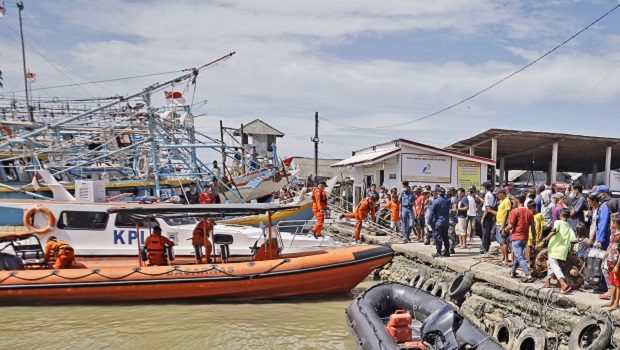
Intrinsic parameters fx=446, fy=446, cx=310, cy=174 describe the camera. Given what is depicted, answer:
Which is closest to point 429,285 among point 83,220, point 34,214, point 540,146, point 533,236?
point 533,236

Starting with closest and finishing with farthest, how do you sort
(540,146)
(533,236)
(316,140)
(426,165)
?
(533,236)
(426,165)
(540,146)
(316,140)

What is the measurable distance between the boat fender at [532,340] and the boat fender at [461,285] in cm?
174

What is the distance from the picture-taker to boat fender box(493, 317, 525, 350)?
6082 mm

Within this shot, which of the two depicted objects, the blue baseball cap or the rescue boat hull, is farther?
the rescue boat hull

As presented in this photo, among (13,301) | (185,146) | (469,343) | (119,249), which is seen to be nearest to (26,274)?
(13,301)

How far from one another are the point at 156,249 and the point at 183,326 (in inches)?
74.5

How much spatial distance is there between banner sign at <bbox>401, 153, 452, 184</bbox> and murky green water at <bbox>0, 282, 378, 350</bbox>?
8.70m

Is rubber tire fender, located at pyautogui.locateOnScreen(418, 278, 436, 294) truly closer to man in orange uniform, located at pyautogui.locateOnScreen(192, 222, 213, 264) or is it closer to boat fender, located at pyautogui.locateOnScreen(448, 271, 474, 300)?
boat fender, located at pyautogui.locateOnScreen(448, 271, 474, 300)

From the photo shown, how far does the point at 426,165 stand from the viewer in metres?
16.9

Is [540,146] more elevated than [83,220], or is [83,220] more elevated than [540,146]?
[540,146]

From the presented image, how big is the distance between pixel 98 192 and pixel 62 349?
4637 millimetres

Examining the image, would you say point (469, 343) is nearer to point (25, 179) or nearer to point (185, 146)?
point (185, 146)

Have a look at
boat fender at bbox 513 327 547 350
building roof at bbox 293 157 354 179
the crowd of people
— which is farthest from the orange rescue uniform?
building roof at bbox 293 157 354 179

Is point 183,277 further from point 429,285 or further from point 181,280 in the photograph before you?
point 429,285
